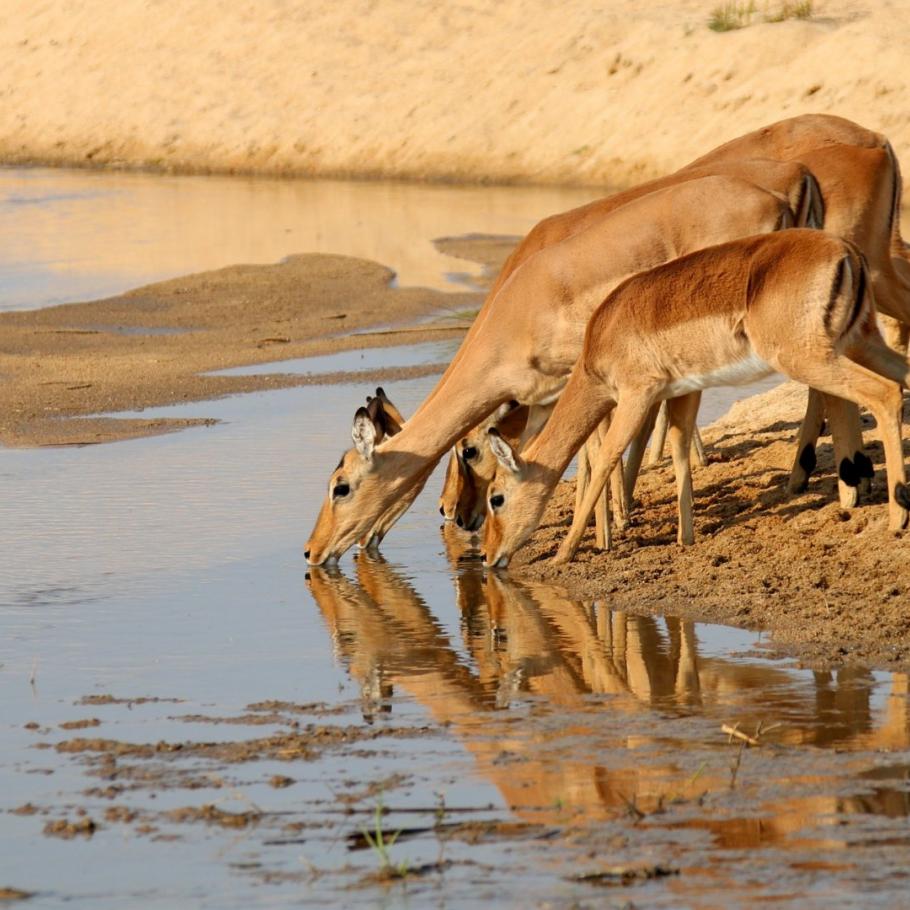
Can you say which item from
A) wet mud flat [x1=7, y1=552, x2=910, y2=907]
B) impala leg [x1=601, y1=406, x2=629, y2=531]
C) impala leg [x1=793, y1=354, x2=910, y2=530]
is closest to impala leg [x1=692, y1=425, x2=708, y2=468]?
impala leg [x1=601, y1=406, x2=629, y2=531]

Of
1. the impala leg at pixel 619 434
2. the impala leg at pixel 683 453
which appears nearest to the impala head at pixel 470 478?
the impala leg at pixel 683 453

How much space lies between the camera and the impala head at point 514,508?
910 cm

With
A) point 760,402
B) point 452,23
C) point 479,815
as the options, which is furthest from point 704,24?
point 479,815

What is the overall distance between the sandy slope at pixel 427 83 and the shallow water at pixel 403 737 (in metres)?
21.9

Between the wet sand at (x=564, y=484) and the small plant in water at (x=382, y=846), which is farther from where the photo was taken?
the wet sand at (x=564, y=484)

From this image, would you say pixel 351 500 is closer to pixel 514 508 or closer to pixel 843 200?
pixel 514 508

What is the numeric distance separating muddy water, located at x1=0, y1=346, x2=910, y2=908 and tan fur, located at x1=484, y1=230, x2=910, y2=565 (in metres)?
0.63

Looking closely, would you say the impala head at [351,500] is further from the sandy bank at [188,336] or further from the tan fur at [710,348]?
the sandy bank at [188,336]

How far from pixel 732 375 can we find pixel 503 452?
3.81 feet

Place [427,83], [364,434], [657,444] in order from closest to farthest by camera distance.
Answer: [364,434] → [657,444] → [427,83]

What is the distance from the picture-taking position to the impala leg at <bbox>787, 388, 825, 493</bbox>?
384 inches

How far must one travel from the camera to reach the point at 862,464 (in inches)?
364

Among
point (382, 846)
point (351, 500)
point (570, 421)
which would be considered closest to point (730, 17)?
point (351, 500)

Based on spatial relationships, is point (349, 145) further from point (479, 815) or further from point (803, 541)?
point (479, 815)
